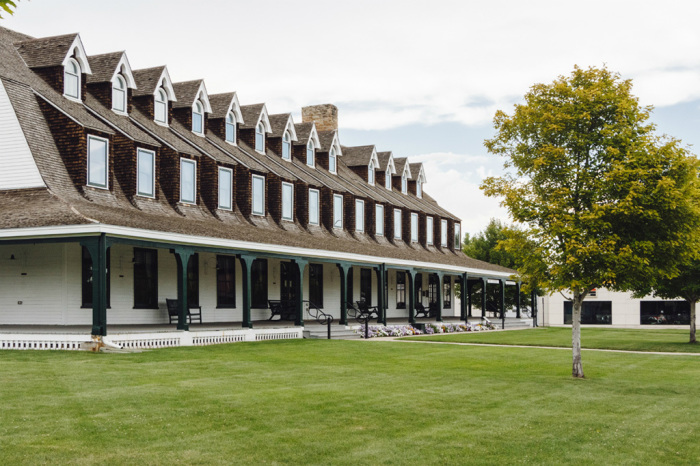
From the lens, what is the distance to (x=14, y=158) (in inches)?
876

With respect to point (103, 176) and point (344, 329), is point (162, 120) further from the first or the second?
point (344, 329)

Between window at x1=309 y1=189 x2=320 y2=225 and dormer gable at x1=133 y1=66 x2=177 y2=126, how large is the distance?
7.58 metres

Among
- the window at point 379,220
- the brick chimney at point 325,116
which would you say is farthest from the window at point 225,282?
the brick chimney at point 325,116

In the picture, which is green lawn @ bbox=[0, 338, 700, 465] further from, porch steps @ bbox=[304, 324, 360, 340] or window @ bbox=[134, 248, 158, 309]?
porch steps @ bbox=[304, 324, 360, 340]

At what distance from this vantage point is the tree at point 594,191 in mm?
15488

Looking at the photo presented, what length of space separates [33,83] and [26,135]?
275 centimetres

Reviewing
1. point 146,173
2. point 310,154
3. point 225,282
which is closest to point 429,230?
point 310,154

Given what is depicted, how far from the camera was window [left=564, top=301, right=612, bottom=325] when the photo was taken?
7469 centimetres

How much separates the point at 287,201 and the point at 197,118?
16.1ft

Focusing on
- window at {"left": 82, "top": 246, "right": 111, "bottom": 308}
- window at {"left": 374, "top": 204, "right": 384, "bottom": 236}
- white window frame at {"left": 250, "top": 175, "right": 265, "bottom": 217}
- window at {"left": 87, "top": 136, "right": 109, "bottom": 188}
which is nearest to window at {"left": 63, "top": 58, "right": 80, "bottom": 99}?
window at {"left": 87, "top": 136, "right": 109, "bottom": 188}

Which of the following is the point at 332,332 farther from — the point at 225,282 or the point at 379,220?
the point at 379,220

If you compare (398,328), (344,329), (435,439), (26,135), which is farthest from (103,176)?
(435,439)

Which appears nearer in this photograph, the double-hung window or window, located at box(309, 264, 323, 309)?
window, located at box(309, 264, 323, 309)

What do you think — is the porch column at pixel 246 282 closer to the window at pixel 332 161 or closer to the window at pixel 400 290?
the window at pixel 332 161
